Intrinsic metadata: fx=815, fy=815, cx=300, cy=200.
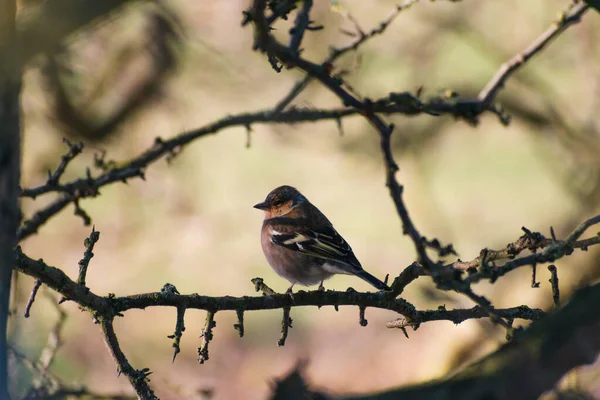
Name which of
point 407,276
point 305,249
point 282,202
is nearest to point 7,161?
point 407,276

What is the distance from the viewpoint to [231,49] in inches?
408

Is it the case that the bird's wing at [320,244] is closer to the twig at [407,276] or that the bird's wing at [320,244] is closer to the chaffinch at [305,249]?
the chaffinch at [305,249]

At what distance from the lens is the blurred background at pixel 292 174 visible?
26.0 feet

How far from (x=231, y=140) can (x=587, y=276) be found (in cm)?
984

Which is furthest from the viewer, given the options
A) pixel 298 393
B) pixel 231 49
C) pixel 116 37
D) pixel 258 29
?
pixel 231 49

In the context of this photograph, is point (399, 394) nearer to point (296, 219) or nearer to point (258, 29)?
point (258, 29)

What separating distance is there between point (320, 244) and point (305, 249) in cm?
12

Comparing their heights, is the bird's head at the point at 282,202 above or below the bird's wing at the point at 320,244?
above

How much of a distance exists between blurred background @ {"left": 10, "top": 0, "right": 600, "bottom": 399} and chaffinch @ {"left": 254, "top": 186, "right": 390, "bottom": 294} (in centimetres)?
95

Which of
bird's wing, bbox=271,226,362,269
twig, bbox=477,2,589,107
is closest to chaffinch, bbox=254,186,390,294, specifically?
bird's wing, bbox=271,226,362,269

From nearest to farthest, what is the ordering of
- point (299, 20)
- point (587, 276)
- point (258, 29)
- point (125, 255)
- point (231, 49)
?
point (258, 29) < point (299, 20) < point (587, 276) < point (231, 49) < point (125, 255)

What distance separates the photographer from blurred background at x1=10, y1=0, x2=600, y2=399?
7.92 m

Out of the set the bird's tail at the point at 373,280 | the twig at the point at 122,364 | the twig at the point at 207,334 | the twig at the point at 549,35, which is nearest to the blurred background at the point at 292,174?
the twig at the point at 549,35

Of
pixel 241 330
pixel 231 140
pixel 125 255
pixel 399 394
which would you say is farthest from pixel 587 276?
pixel 231 140
